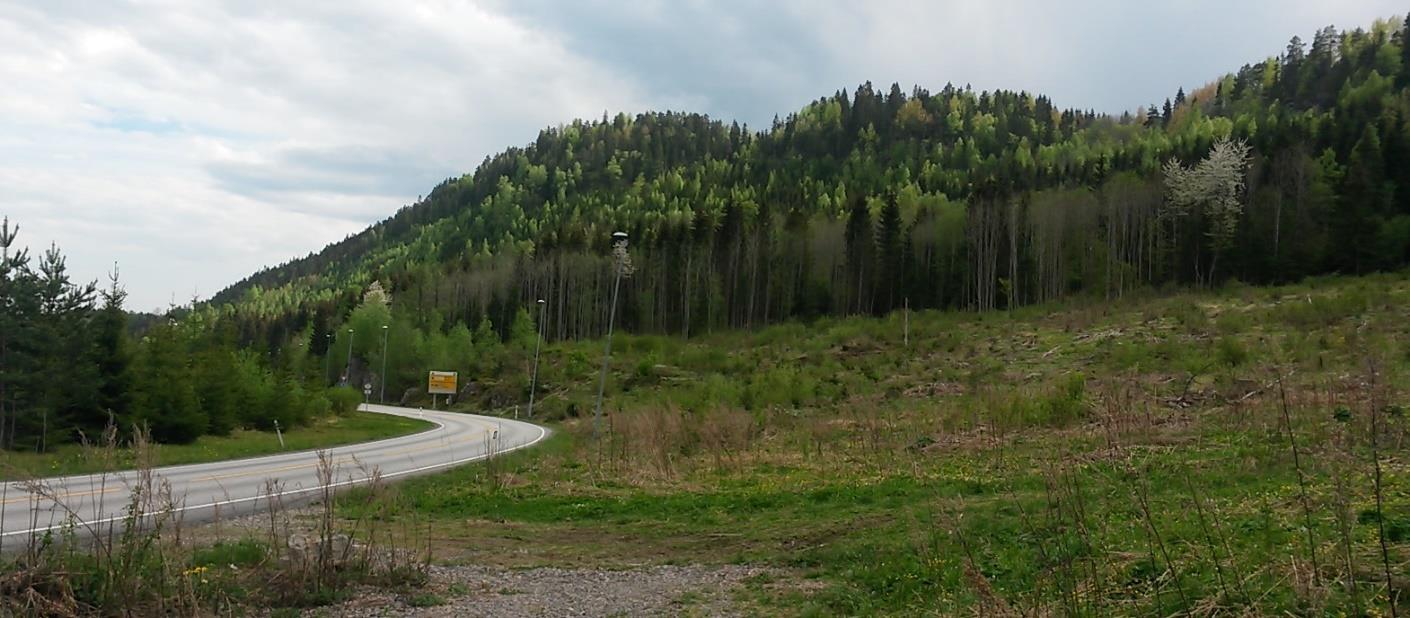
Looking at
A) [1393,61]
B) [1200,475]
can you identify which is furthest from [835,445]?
[1393,61]

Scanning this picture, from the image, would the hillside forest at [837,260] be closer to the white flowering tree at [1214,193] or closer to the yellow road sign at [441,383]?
the white flowering tree at [1214,193]

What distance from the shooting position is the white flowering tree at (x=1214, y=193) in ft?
202

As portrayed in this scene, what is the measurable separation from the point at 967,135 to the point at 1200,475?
15810 centimetres

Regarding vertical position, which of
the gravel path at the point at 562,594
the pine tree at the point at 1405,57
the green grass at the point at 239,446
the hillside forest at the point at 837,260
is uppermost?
the pine tree at the point at 1405,57

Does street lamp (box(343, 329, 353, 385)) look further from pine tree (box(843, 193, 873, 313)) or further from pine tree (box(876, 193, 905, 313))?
pine tree (box(876, 193, 905, 313))

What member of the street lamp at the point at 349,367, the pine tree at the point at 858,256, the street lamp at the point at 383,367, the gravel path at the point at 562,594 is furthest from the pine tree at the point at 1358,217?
the street lamp at the point at 349,367

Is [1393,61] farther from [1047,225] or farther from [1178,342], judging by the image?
[1178,342]

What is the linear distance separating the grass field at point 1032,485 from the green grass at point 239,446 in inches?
255

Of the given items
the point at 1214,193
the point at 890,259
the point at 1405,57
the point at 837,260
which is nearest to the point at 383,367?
the point at 837,260

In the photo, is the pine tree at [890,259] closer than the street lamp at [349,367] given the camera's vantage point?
Yes

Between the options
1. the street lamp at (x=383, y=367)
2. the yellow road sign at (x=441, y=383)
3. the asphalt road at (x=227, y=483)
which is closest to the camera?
the asphalt road at (x=227, y=483)

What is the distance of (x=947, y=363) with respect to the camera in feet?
140

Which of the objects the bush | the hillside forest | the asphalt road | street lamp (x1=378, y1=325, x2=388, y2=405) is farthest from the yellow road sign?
the asphalt road

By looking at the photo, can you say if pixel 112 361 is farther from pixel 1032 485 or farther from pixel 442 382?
pixel 442 382
